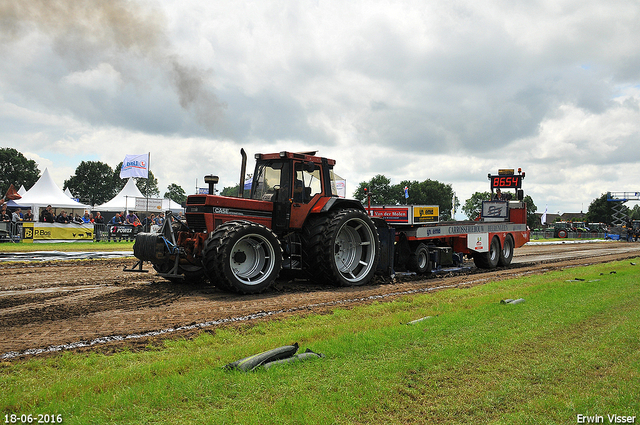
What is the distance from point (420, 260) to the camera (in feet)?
46.9

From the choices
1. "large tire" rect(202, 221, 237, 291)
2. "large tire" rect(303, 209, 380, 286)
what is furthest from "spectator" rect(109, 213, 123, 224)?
"large tire" rect(202, 221, 237, 291)

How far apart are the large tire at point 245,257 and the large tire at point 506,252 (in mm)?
10715

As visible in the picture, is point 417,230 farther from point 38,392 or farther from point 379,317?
point 38,392

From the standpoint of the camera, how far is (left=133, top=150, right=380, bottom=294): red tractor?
9.29 m

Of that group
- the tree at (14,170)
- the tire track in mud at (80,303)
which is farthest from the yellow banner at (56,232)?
the tree at (14,170)

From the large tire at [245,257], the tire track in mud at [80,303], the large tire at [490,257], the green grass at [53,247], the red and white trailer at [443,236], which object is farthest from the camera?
the green grass at [53,247]

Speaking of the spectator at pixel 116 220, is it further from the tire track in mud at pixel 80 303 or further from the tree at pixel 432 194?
the tree at pixel 432 194

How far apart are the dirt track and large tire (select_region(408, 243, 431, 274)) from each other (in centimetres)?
122

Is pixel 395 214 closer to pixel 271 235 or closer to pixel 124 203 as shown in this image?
pixel 271 235

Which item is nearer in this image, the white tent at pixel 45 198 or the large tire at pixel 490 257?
the large tire at pixel 490 257

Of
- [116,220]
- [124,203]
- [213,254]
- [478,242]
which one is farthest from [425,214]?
[124,203]

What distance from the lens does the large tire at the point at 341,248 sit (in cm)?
1070

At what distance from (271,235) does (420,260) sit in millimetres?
6118

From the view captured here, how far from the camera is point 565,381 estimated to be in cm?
429
